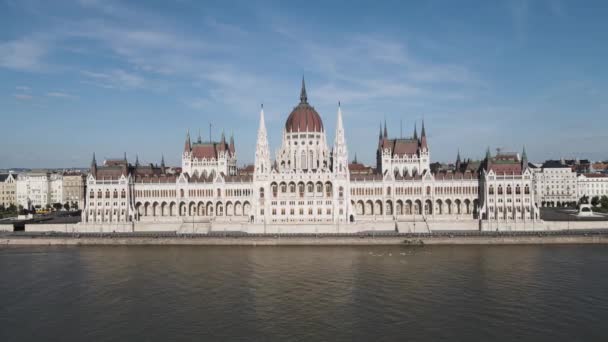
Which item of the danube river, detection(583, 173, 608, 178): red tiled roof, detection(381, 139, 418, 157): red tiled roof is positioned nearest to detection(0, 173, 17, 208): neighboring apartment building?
the danube river

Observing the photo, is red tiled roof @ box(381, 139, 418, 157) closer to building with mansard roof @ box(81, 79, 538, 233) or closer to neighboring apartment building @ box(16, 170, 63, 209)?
building with mansard roof @ box(81, 79, 538, 233)

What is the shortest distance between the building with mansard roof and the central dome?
0.63 feet

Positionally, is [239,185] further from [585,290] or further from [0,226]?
[585,290]

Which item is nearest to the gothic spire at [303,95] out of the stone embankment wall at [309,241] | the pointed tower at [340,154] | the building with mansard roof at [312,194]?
the building with mansard roof at [312,194]

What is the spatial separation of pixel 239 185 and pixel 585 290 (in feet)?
189

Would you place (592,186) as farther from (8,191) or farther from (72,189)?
(8,191)

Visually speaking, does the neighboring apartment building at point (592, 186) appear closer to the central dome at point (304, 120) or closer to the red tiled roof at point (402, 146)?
the red tiled roof at point (402, 146)

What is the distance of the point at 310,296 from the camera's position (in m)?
42.9

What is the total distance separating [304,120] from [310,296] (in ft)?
169

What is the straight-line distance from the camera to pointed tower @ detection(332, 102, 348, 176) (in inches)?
3253

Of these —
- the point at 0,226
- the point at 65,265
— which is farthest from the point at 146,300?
the point at 0,226

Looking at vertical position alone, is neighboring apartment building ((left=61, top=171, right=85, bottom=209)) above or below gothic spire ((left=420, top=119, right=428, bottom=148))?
below

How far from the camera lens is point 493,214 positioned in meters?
79.8

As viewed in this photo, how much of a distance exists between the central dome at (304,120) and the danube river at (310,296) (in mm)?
32042
